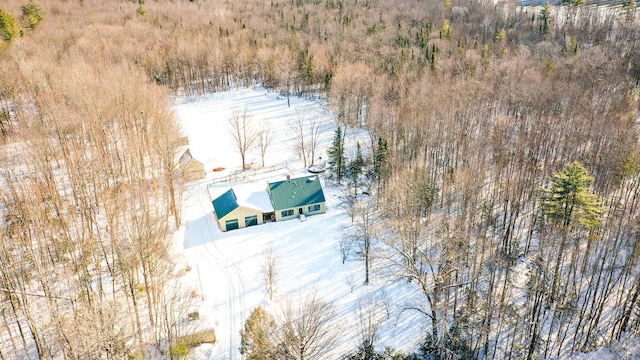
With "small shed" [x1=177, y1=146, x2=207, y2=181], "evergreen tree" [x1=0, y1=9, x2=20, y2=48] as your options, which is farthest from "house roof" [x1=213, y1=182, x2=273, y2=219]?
"evergreen tree" [x1=0, y1=9, x2=20, y2=48]

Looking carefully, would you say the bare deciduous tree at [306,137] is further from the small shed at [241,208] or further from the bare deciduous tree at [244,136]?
the small shed at [241,208]

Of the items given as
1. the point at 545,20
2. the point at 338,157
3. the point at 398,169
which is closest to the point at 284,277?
the point at 398,169

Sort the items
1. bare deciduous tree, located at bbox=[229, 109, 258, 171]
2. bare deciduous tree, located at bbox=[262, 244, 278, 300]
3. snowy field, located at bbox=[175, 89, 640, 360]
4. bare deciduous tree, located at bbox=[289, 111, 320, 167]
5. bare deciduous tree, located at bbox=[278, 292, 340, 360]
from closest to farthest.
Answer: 1. bare deciduous tree, located at bbox=[278, 292, 340, 360]
2. snowy field, located at bbox=[175, 89, 640, 360]
3. bare deciduous tree, located at bbox=[262, 244, 278, 300]
4. bare deciduous tree, located at bbox=[229, 109, 258, 171]
5. bare deciduous tree, located at bbox=[289, 111, 320, 167]

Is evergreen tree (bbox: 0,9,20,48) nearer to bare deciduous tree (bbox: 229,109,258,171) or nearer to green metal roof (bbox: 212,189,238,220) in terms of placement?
bare deciduous tree (bbox: 229,109,258,171)

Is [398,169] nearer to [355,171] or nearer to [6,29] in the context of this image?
[355,171]

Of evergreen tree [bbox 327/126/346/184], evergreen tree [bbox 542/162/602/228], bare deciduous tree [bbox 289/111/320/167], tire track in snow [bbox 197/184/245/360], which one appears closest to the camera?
evergreen tree [bbox 542/162/602/228]

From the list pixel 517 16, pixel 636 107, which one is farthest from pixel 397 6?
pixel 636 107
